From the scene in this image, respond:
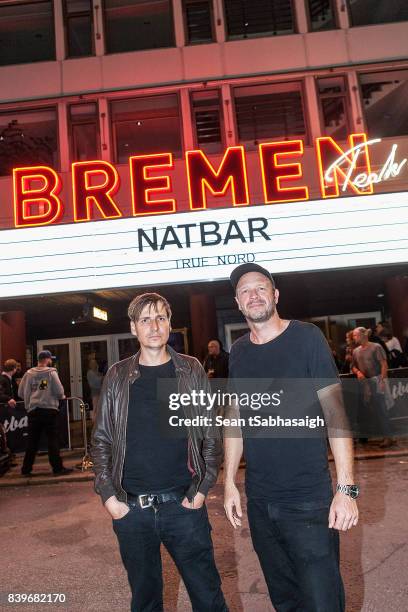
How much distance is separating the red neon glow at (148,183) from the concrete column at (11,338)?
632cm

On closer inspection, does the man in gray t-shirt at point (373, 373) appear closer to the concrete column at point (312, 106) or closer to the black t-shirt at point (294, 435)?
the concrete column at point (312, 106)

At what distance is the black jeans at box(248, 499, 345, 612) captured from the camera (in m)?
2.21

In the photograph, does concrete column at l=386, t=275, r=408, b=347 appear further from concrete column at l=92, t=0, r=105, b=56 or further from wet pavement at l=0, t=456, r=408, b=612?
concrete column at l=92, t=0, r=105, b=56

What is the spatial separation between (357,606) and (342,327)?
14738 millimetres

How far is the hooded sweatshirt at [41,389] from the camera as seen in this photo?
845 cm

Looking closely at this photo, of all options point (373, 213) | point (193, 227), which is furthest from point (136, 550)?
point (373, 213)

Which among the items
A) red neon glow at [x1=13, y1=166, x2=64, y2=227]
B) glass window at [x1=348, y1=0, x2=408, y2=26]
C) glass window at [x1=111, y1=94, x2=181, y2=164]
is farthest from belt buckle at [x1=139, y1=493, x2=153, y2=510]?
glass window at [x1=348, y1=0, x2=408, y2=26]

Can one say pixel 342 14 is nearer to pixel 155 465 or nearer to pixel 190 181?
pixel 190 181

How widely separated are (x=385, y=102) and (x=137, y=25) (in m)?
7.21

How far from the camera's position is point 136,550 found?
8.32 ft

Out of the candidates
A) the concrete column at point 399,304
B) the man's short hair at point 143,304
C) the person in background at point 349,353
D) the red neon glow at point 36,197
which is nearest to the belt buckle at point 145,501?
the man's short hair at point 143,304

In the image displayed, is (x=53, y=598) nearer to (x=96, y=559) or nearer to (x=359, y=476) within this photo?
(x=96, y=559)

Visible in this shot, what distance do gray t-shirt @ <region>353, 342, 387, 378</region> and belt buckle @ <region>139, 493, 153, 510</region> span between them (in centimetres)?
710

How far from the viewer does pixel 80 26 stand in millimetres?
13781
